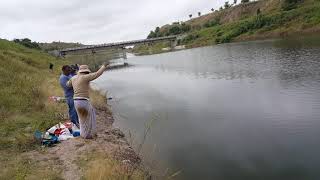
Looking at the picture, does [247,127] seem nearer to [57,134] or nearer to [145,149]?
[145,149]

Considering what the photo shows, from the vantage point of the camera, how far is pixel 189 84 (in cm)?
3125

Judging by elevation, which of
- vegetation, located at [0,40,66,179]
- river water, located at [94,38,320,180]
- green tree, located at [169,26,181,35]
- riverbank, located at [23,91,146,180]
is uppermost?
green tree, located at [169,26,181,35]

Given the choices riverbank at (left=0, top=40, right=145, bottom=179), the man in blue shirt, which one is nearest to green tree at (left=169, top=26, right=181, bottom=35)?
riverbank at (left=0, top=40, right=145, bottom=179)

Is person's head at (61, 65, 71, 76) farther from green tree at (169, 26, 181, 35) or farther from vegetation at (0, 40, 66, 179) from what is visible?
green tree at (169, 26, 181, 35)

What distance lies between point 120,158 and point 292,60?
96.8 ft

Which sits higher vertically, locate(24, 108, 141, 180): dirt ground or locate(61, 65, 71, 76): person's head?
locate(61, 65, 71, 76): person's head

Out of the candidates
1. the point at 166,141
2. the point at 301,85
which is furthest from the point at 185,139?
the point at 301,85

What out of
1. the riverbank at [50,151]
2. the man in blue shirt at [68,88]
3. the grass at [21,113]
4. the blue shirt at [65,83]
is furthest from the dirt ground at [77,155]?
the blue shirt at [65,83]

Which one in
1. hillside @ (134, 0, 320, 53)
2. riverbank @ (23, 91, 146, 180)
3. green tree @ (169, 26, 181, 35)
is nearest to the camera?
riverbank @ (23, 91, 146, 180)

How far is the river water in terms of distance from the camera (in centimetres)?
1208

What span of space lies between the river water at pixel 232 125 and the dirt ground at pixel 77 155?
84cm

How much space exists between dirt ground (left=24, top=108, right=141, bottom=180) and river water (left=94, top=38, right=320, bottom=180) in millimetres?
839

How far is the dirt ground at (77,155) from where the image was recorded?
1017cm

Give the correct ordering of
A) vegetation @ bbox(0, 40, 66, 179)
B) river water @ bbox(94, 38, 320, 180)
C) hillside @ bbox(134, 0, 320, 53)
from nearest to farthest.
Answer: vegetation @ bbox(0, 40, 66, 179) < river water @ bbox(94, 38, 320, 180) < hillside @ bbox(134, 0, 320, 53)
